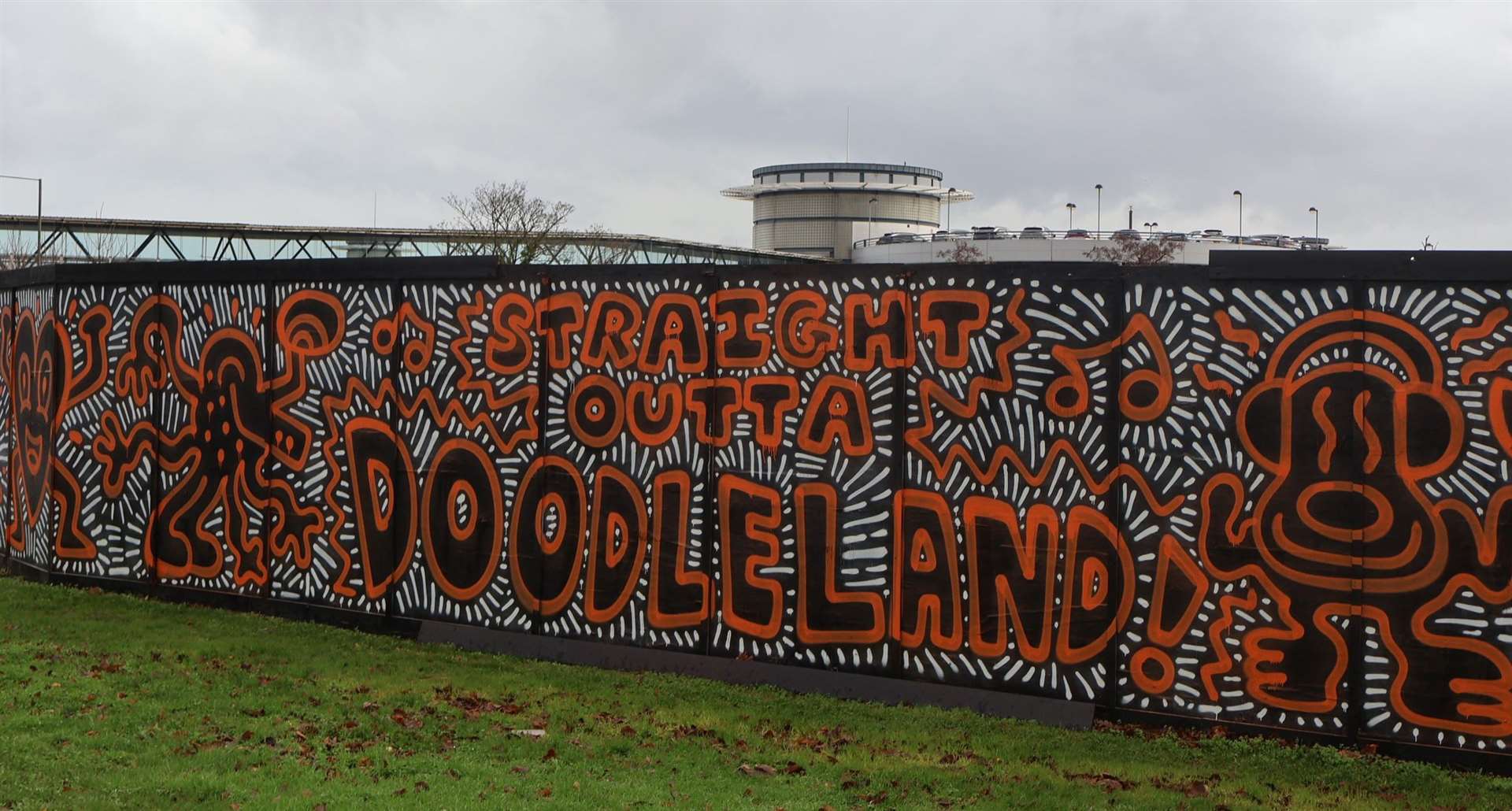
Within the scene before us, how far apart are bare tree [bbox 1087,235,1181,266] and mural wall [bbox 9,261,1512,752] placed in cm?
6325

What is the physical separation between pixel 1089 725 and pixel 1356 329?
2.77m

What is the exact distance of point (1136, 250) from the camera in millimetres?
75375

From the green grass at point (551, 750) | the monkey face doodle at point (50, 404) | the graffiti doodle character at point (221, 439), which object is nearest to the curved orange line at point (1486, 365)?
the green grass at point (551, 750)

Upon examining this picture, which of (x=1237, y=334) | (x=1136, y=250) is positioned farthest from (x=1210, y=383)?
(x=1136, y=250)

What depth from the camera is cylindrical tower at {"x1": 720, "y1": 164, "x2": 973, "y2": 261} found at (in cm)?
11131

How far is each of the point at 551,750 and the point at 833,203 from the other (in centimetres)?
10542

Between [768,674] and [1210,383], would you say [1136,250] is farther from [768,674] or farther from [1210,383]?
[1210,383]

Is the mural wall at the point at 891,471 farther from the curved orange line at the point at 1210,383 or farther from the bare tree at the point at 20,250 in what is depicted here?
the bare tree at the point at 20,250

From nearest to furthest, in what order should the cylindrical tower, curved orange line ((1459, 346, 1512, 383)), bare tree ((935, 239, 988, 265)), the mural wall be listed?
curved orange line ((1459, 346, 1512, 383)) → the mural wall → bare tree ((935, 239, 988, 265)) → the cylindrical tower

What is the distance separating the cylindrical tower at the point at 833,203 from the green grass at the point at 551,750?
102 m

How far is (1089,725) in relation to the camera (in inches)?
337

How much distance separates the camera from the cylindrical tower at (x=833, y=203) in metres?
111

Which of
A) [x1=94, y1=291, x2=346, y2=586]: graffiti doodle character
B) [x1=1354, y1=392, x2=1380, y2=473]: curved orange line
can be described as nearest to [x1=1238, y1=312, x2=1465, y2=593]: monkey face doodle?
[x1=1354, y1=392, x2=1380, y2=473]: curved orange line

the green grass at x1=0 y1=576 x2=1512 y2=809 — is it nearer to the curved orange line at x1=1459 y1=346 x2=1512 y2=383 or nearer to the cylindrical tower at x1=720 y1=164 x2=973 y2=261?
the curved orange line at x1=1459 y1=346 x2=1512 y2=383
